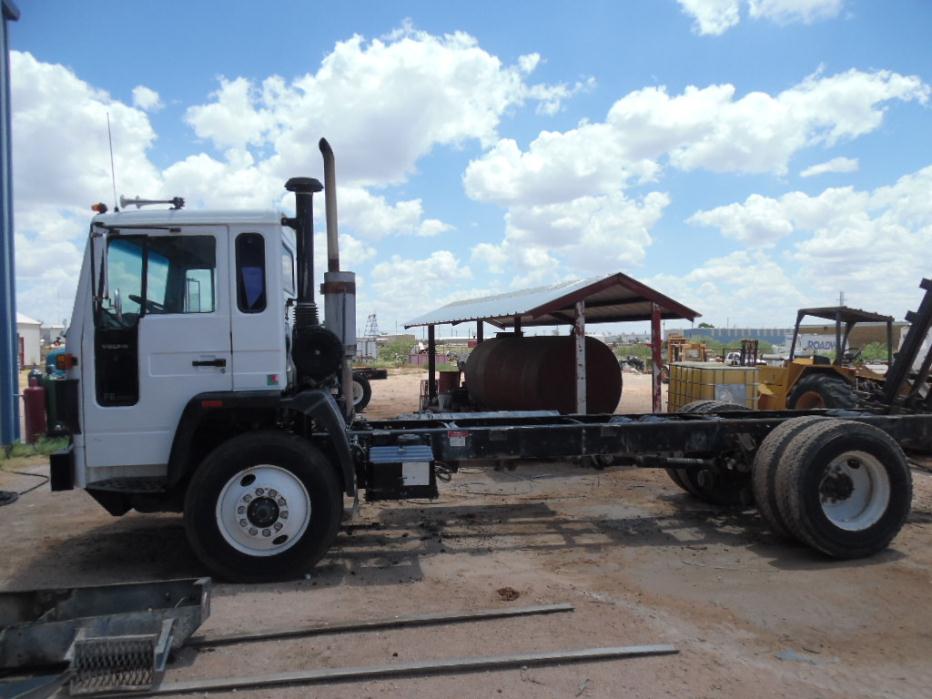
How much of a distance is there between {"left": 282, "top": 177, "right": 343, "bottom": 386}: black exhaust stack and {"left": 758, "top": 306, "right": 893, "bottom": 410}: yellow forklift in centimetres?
832

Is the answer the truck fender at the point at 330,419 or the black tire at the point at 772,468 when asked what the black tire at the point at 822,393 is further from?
the truck fender at the point at 330,419

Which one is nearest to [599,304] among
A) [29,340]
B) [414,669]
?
[414,669]

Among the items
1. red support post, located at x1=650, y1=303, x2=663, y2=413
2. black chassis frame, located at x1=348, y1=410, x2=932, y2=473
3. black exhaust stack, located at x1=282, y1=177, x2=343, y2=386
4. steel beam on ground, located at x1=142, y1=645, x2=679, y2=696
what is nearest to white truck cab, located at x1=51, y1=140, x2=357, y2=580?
black exhaust stack, located at x1=282, y1=177, x2=343, y2=386

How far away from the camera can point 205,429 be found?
5.47 meters

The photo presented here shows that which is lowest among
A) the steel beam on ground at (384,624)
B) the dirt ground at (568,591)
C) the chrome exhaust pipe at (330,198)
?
the dirt ground at (568,591)

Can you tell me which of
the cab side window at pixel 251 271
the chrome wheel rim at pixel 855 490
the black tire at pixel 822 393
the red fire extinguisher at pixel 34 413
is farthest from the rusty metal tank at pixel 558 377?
the red fire extinguisher at pixel 34 413

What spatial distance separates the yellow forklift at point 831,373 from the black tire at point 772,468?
5.03 metres

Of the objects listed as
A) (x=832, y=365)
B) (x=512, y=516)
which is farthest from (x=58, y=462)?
(x=832, y=365)

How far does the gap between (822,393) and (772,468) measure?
5.88m

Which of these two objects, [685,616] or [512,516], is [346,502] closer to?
[512,516]

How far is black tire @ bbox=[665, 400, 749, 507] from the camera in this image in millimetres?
7453

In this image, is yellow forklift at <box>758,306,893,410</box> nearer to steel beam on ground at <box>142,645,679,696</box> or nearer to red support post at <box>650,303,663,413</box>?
red support post at <box>650,303,663,413</box>

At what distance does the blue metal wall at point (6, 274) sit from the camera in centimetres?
1156

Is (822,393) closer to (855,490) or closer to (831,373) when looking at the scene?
(831,373)
